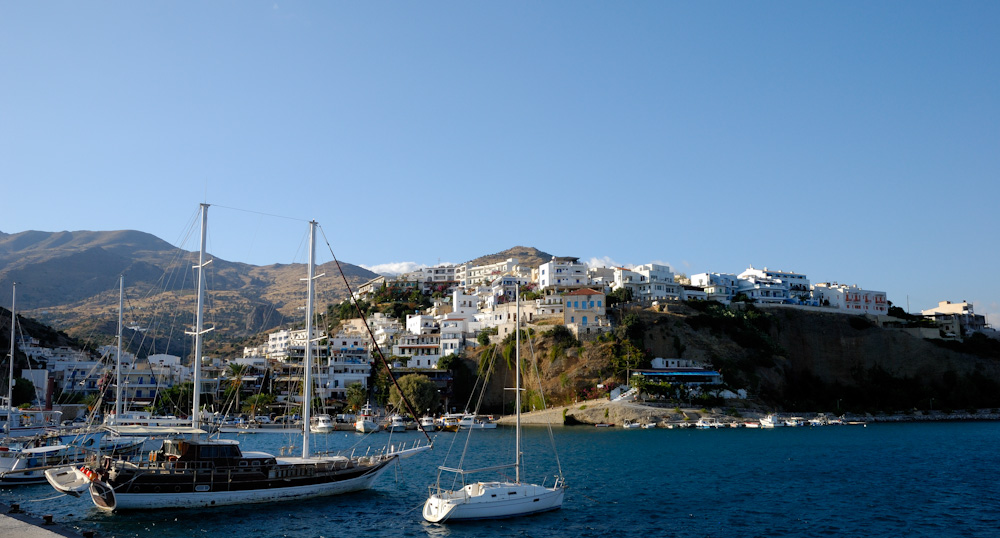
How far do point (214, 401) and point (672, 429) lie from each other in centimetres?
5040

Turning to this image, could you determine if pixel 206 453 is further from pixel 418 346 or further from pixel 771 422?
pixel 418 346

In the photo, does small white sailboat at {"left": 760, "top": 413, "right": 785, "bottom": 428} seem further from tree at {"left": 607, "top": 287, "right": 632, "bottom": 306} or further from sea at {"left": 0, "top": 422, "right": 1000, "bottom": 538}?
tree at {"left": 607, "top": 287, "right": 632, "bottom": 306}

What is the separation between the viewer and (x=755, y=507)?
1216 inches

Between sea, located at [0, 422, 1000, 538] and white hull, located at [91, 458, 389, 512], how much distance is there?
425mm

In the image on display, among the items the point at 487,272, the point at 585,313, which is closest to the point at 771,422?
the point at 585,313

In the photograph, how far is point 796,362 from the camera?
329 feet

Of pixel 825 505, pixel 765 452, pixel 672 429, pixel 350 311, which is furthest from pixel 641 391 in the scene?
pixel 350 311

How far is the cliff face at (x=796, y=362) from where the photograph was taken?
276 feet

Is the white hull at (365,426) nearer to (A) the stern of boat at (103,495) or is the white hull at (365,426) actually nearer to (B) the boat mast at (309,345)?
(B) the boat mast at (309,345)

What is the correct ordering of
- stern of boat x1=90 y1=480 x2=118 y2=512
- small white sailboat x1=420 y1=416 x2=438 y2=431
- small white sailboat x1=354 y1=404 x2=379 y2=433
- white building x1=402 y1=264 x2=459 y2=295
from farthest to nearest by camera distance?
white building x1=402 y1=264 x2=459 y2=295, small white sailboat x1=420 y1=416 x2=438 y2=431, small white sailboat x1=354 y1=404 x2=379 y2=433, stern of boat x1=90 y1=480 x2=118 y2=512

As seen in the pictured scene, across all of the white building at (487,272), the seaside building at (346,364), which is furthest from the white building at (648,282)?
the seaside building at (346,364)

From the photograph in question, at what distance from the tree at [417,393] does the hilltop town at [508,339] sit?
1.48 metres

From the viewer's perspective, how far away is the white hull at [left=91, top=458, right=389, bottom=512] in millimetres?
28141

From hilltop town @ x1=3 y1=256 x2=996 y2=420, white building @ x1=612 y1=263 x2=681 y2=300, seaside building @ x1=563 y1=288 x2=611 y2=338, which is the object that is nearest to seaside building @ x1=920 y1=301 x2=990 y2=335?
hilltop town @ x1=3 y1=256 x2=996 y2=420
